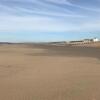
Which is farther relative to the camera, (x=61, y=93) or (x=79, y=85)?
(x=79, y=85)

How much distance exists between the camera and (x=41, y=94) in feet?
28.4

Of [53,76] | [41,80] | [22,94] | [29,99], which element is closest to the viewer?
[29,99]

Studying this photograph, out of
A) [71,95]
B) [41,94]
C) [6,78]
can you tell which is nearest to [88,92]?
[71,95]

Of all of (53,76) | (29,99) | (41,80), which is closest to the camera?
(29,99)

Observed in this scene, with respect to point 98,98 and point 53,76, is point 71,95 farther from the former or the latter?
point 53,76

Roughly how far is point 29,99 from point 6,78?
3714 millimetres

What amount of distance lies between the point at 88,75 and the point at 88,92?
338 centimetres

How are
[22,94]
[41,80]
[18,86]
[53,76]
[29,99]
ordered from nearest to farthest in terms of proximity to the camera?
[29,99]
[22,94]
[18,86]
[41,80]
[53,76]

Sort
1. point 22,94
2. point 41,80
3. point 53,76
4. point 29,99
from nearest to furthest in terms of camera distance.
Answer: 1. point 29,99
2. point 22,94
3. point 41,80
4. point 53,76

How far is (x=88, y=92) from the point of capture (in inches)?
351

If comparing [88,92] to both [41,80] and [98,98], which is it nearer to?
[98,98]

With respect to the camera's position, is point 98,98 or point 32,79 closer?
point 98,98

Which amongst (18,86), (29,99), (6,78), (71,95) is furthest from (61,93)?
(6,78)

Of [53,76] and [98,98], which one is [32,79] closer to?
[53,76]
